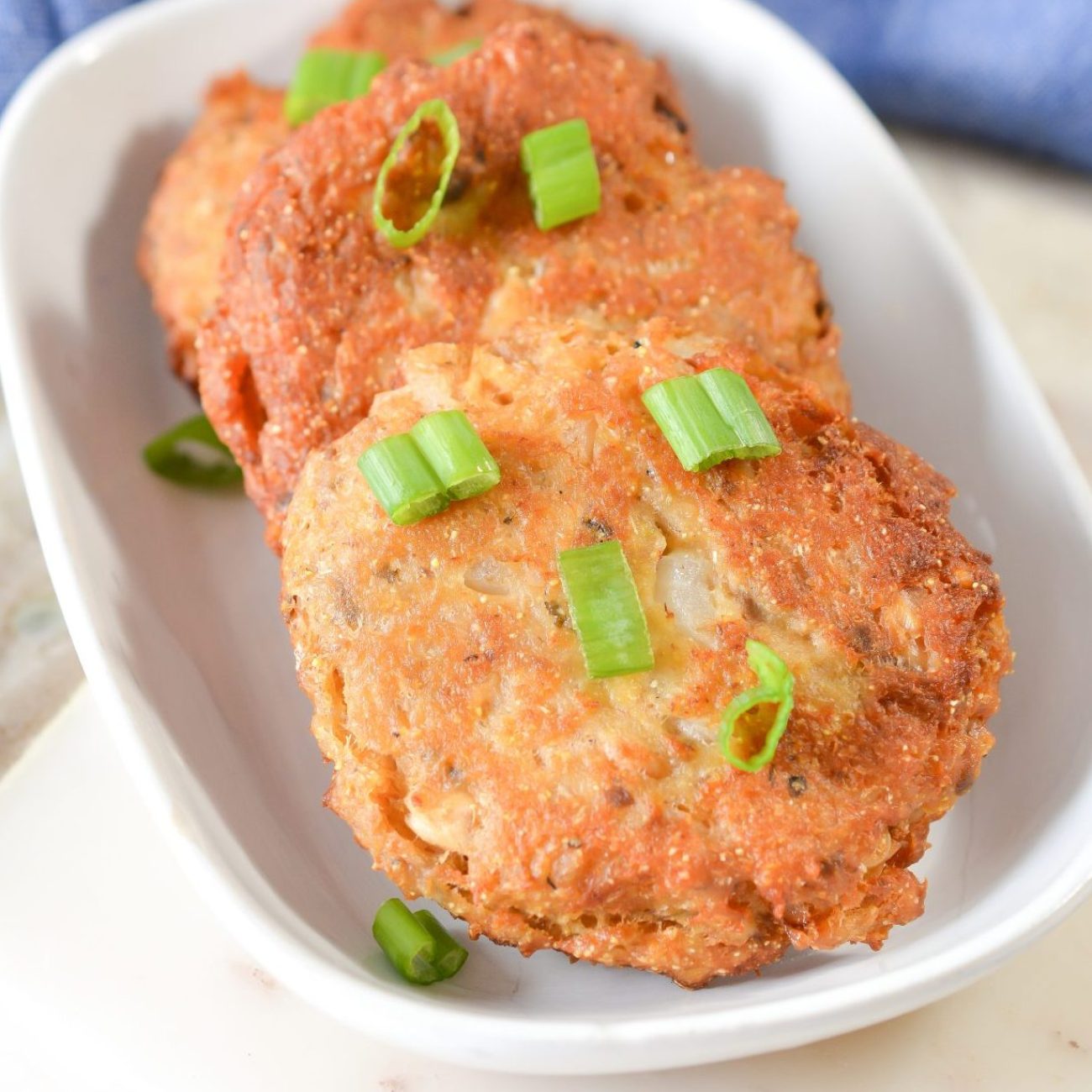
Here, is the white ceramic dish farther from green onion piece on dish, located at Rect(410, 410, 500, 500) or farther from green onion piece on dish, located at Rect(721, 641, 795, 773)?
green onion piece on dish, located at Rect(410, 410, 500, 500)

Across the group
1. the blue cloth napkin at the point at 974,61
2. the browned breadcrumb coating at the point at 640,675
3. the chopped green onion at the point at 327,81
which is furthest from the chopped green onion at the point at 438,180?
the blue cloth napkin at the point at 974,61

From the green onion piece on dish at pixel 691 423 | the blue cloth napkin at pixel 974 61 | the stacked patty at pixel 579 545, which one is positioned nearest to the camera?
the stacked patty at pixel 579 545

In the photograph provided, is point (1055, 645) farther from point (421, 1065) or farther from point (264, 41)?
point (264, 41)

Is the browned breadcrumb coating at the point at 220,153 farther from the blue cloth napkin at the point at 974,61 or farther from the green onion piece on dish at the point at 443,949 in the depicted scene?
the green onion piece on dish at the point at 443,949

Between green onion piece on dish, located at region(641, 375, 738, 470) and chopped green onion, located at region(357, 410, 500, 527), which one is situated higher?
green onion piece on dish, located at region(641, 375, 738, 470)

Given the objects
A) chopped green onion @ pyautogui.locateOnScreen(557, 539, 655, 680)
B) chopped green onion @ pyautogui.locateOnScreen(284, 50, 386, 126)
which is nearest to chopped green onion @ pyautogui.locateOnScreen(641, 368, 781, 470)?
chopped green onion @ pyautogui.locateOnScreen(557, 539, 655, 680)

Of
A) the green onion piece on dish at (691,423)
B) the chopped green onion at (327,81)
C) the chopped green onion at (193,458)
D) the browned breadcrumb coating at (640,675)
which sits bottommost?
the chopped green onion at (193,458)

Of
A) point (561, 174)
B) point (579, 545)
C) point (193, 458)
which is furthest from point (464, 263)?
point (193, 458)
